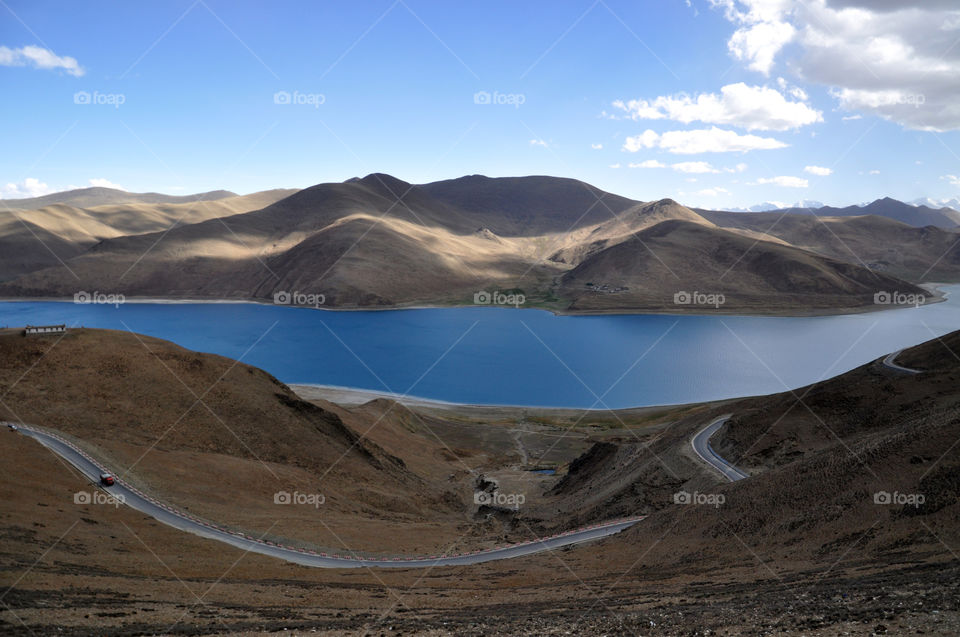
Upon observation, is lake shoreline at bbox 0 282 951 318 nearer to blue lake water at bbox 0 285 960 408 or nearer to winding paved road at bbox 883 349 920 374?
blue lake water at bbox 0 285 960 408

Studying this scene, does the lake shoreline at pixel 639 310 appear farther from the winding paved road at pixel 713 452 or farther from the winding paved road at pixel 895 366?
the winding paved road at pixel 713 452

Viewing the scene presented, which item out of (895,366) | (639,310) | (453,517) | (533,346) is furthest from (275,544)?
(639,310)

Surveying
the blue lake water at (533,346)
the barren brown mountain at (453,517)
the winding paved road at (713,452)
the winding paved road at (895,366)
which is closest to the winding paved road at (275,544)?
the barren brown mountain at (453,517)

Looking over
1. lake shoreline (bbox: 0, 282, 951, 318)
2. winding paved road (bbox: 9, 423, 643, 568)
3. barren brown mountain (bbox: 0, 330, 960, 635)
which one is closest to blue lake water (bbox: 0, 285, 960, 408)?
lake shoreline (bbox: 0, 282, 951, 318)

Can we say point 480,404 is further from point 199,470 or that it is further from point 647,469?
point 199,470

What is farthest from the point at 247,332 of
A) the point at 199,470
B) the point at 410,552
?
the point at 410,552
